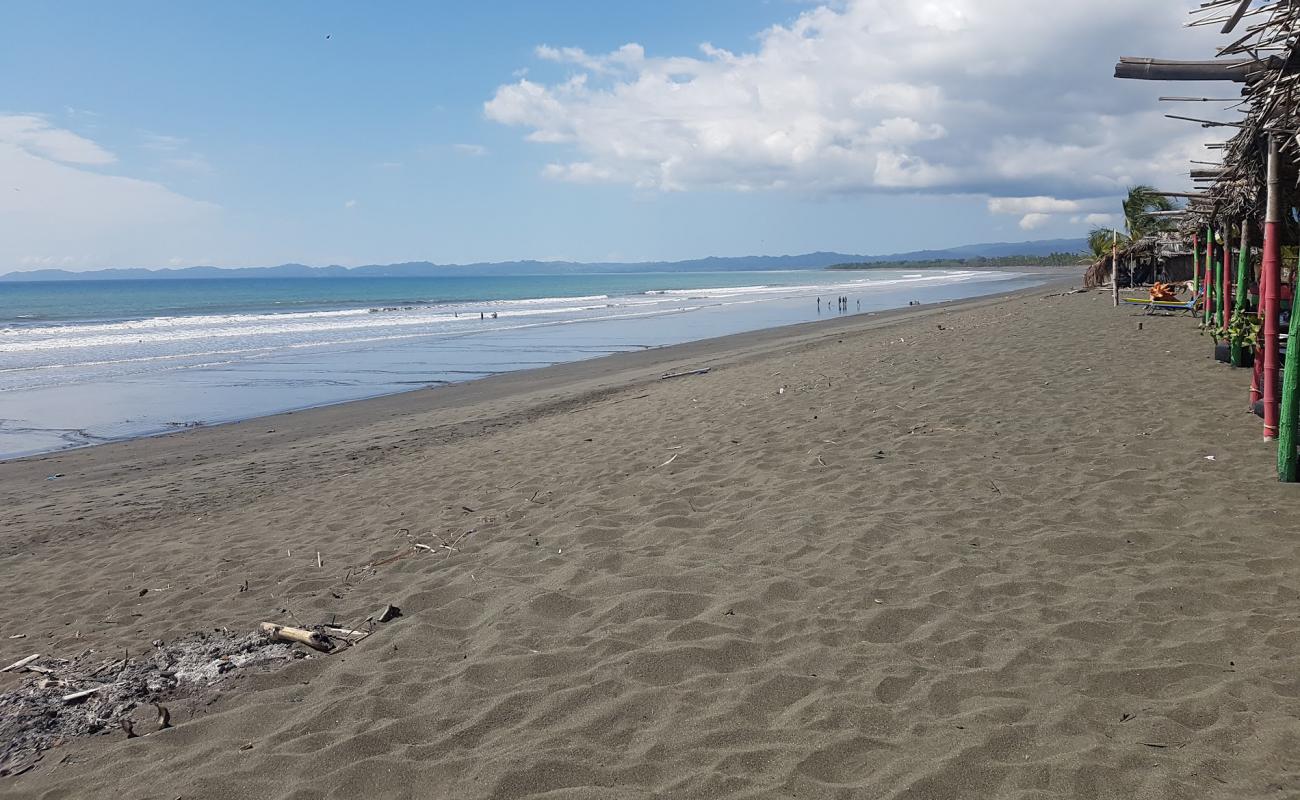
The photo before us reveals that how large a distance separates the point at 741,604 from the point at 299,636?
Result: 2270 mm

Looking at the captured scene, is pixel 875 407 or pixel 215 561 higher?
pixel 875 407

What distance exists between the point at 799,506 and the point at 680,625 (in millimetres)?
1962

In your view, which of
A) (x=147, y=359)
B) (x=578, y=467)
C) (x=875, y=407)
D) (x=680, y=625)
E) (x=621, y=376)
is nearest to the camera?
(x=680, y=625)

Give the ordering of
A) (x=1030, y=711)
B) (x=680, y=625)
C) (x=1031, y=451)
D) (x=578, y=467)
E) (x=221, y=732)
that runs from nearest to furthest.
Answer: (x=1030, y=711) → (x=221, y=732) → (x=680, y=625) → (x=1031, y=451) → (x=578, y=467)

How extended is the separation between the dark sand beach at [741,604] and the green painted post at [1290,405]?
0.51 feet

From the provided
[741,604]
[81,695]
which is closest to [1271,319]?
[741,604]

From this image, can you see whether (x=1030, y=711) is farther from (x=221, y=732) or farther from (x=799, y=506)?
(x=221, y=732)

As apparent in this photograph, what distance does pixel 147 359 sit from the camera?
80.8 ft

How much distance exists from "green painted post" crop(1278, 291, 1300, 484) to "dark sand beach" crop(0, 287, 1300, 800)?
15cm

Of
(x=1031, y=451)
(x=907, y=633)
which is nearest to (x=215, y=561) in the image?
(x=907, y=633)

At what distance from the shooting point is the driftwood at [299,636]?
4.23m

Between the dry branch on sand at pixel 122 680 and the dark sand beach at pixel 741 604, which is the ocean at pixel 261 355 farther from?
the dry branch on sand at pixel 122 680

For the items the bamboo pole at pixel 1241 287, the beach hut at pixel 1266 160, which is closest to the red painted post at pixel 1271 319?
the beach hut at pixel 1266 160

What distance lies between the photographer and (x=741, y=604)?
14.3 ft
